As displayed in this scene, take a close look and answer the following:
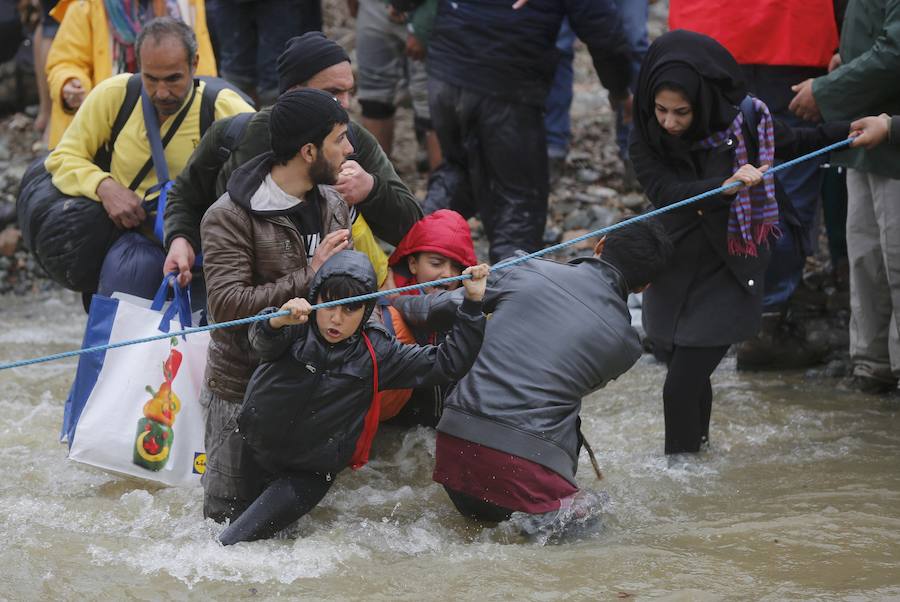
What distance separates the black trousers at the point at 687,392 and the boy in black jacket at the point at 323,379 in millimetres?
1209

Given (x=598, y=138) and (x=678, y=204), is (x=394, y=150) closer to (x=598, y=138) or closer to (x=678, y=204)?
(x=598, y=138)

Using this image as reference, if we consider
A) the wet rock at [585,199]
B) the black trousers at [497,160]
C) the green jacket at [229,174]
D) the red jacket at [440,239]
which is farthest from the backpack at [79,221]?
the wet rock at [585,199]

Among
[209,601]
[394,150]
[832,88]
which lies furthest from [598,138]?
[209,601]

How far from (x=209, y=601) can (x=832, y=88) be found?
3331mm

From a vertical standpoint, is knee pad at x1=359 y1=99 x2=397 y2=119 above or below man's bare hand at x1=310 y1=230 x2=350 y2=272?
above

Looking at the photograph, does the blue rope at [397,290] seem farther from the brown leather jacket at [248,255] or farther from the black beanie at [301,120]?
the black beanie at [301,120]

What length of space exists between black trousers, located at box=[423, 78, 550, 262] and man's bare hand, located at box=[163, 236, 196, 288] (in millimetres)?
2435

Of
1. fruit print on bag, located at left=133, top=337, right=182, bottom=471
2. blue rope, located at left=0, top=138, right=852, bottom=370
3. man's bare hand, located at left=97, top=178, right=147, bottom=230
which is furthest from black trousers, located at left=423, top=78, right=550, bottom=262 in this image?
fruit print on bag, located at left=133, top=337, right=182, bottom=471

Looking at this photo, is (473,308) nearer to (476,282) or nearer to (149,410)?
(476,282)

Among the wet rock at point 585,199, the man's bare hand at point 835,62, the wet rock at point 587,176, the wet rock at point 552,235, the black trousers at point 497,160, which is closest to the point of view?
the man's bare hand at point 835,62

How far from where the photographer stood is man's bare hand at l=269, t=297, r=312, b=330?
3859 millimetres

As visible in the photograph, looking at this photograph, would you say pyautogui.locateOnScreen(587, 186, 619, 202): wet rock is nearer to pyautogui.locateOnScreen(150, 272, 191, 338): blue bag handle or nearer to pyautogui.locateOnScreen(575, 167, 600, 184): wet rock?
pyautogui.locateOnScreen(575, 167, 600, 184): wet rock

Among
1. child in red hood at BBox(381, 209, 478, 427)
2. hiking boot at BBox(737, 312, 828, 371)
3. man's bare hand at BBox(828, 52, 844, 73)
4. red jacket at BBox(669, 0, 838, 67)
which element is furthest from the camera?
hiking boot at BBox(737, 312, 828, 371)

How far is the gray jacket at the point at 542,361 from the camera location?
434 centimetres
